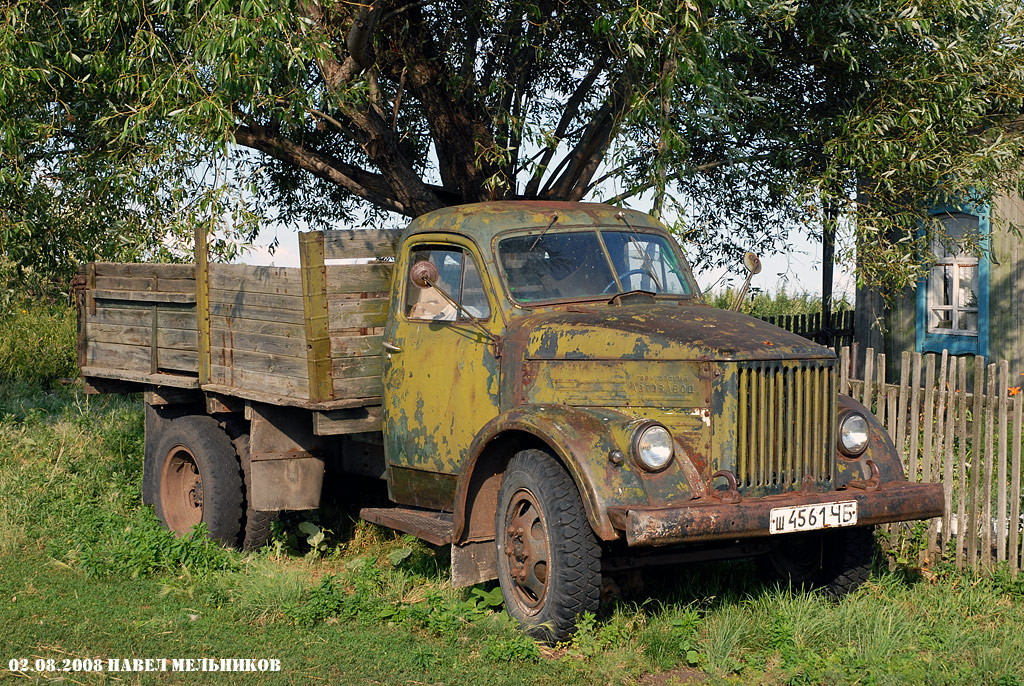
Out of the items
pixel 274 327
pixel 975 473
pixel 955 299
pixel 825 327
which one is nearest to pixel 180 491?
pixel 274 327

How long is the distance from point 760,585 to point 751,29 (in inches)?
193

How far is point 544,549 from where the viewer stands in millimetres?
5332

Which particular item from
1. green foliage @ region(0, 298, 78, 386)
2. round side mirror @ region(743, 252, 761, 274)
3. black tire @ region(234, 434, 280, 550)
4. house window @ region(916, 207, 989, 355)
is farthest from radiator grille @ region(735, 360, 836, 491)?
green foliage @ region(0, 298, 78, 386)

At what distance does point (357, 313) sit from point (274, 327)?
1.97ft

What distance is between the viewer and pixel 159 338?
7902 millimetres

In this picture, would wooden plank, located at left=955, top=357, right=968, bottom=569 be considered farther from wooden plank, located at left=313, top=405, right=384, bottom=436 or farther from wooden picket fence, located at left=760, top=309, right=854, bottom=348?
wooden picket fence, located at left=760, top=309, right=854, bottom=348

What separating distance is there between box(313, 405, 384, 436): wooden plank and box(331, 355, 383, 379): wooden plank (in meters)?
0.21

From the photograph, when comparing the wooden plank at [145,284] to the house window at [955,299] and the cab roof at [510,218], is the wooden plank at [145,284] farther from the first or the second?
the house window at [955,299]

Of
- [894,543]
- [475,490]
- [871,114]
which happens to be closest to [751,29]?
[871,114]

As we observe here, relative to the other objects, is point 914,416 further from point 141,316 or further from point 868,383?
point 141,316

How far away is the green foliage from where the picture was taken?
14898 millimetres

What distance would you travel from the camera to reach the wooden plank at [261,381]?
6582 millimetres

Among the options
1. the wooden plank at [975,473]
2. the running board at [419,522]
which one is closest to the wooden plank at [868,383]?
the wooden plank at [975,473]

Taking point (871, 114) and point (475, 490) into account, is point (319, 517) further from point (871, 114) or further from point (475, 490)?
point (871, 114)
